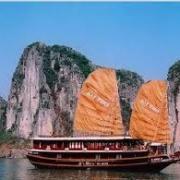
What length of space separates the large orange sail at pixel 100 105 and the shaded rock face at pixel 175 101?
40561 millimetres

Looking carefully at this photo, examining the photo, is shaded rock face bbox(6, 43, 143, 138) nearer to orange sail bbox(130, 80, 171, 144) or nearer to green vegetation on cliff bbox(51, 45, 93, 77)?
green vegetation on cliff bbox(51, 45, 93, 77)

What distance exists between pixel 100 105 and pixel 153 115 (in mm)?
5052

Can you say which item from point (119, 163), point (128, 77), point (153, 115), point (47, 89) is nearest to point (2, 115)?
point (47, 89)

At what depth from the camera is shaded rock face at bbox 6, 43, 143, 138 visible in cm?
13038

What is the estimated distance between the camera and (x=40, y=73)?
136125 mm

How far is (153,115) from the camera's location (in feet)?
176

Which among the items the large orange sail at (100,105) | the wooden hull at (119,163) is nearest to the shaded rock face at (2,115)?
the large orange sail at (100,105)

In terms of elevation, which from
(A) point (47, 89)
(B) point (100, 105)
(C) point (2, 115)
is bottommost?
(B) point (100, 105)

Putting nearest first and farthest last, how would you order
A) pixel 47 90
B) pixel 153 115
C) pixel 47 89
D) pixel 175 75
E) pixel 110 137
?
pixel 110 137
pixel 153 115
pixel 175 75
pixel 47 90
pixel 47 89

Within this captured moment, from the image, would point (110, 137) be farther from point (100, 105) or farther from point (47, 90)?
point (47, 90)

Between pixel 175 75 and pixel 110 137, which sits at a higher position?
pixel 175 75

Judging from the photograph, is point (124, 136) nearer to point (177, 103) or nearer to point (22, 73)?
point (177, 103)

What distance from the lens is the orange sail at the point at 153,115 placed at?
5325 centimetres

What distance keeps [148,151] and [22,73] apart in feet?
316
